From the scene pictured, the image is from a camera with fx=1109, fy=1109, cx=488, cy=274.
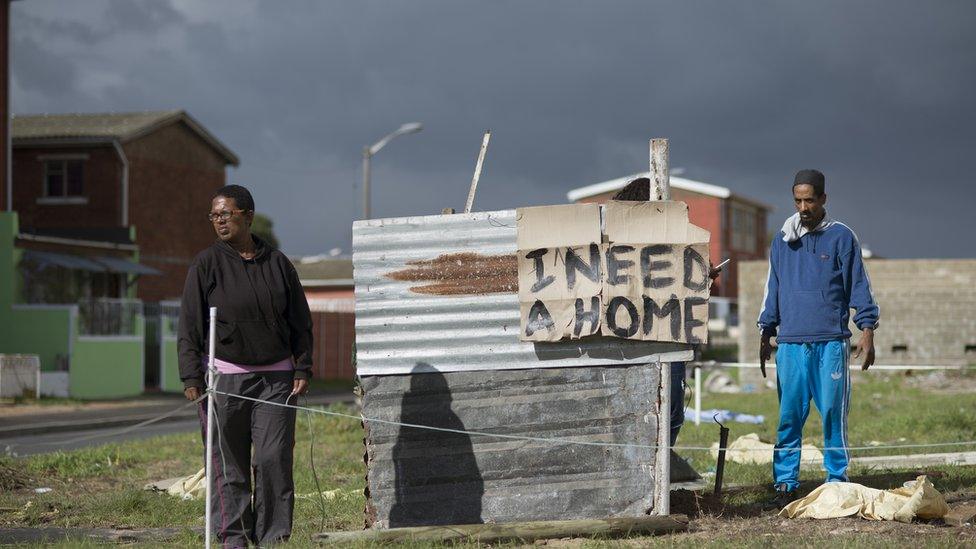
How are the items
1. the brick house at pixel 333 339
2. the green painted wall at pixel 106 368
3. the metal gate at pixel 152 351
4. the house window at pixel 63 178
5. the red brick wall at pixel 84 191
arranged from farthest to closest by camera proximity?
the brick house at pixel 333 339, the house window at pixel 63 178, the red brick wall at pixel 84 191, the metal gate at pixel 152 351, the green painted wall at pixel 106 368

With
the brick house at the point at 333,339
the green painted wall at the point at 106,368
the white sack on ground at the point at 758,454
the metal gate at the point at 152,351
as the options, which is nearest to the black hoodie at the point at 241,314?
the white sack on ground at the point at 758,454

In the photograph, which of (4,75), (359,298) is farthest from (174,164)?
(359,298)

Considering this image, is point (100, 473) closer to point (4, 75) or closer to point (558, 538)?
point (558, 538)

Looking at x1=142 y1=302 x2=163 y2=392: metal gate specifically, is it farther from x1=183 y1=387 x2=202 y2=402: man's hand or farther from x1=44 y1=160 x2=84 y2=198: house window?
x1=183 y1=387 x2=202 y2=402: man's hand

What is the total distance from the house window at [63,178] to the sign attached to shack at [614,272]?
3202 cm

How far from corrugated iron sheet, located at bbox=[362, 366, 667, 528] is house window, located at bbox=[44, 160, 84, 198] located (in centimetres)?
3187

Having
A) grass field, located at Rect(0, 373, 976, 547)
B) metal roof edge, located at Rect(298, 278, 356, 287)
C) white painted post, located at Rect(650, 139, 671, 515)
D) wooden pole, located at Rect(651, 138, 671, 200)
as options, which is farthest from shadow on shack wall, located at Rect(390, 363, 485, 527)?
metal roof edge, located at Rect(298, 278, 356, 287)

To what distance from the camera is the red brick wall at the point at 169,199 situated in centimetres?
3650

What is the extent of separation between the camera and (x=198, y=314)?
6422mm

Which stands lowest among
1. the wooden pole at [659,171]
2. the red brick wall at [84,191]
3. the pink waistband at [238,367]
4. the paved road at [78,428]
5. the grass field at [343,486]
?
the paved road at [78,428]

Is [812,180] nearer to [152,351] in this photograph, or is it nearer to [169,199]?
[152,351]

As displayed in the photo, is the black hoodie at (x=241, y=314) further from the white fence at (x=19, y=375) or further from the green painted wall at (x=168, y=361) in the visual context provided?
the green painted wall at (x=168, y=361)

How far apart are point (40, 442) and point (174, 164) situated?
23262 mm

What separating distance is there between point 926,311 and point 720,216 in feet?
113
